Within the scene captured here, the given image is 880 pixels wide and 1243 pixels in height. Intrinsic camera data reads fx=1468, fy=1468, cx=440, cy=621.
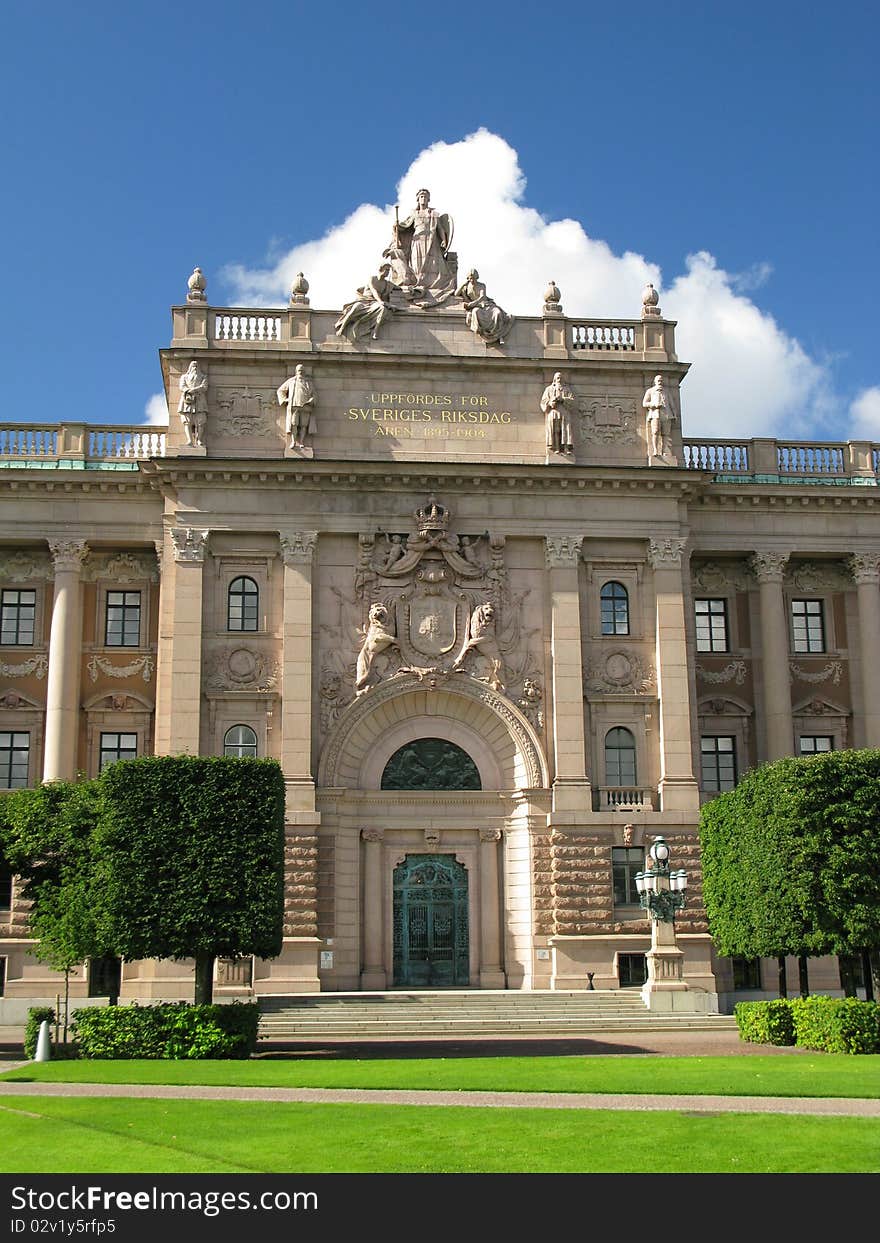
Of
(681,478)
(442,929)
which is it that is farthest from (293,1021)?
(681,478)

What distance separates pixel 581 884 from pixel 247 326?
22782mm

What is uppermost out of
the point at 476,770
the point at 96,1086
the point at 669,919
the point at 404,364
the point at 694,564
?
the point at 404,364

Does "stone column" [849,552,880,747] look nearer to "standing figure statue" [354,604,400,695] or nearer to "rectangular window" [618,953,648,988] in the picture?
"rectangular window" [618,953,648,988]

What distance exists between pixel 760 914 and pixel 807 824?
3.00m

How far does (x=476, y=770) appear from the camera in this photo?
5128 centimetres

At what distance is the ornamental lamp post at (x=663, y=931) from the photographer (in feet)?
141

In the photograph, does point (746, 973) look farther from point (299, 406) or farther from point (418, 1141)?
point (418, 1141)

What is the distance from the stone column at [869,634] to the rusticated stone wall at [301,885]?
20.6 m

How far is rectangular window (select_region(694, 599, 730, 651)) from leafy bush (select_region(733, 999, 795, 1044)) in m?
19.2

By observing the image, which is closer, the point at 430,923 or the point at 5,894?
the point at 5,894

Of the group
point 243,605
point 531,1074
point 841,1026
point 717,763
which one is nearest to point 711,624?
point 717,763

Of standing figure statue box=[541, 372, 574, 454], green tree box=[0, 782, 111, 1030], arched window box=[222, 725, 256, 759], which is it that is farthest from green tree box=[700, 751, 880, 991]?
green tree box=[0, 782, 111, 1030]

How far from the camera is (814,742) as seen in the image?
54125 millimetres
